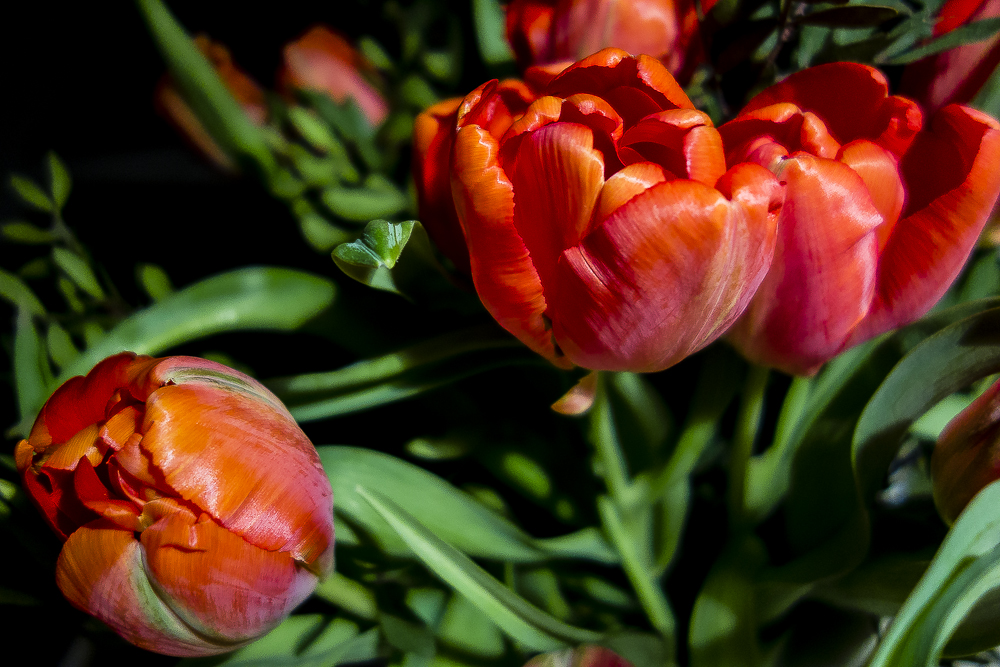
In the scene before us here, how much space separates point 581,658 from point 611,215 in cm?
16

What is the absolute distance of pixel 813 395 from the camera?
0.99ft

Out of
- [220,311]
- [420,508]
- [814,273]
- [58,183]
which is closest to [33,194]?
[58,183]

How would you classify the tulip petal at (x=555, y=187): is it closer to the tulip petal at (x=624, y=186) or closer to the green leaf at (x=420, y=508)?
the tulip petal at (x=624, y=186)

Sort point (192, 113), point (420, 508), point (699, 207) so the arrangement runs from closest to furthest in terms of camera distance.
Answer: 1. point (699, 207)
2. point (420, 508)
3. point (192, 113)

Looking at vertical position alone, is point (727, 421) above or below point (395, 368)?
below

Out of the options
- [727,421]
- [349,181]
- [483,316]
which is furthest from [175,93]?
[727,421]

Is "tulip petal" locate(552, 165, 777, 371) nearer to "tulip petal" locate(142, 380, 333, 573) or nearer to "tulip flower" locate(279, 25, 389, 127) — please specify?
"tulip petal" locate(142, 380, 333, 573)

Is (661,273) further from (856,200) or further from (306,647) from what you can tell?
(306,647)

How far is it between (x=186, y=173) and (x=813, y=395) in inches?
25.8

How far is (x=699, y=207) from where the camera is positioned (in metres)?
0.17

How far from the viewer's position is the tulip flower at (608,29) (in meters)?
0.26

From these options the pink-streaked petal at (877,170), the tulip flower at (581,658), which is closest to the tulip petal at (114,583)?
the tulip flower at (581,658)

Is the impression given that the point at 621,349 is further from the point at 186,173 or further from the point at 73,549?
the point at 186,173

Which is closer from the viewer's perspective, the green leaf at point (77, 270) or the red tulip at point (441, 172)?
the red tulip at point (441, 172)
